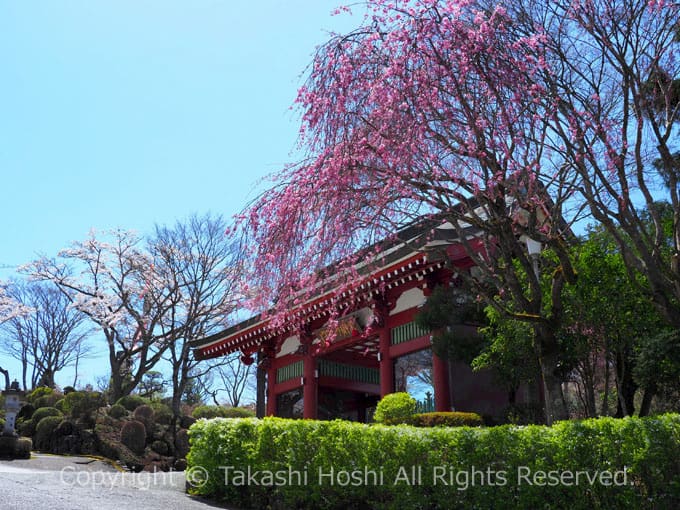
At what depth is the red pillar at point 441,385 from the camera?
13117 millimetres

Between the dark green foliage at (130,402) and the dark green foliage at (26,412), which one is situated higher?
the dark green foliage at (130,402)

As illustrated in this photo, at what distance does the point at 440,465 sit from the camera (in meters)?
7.86

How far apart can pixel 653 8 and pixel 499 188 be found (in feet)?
9.16

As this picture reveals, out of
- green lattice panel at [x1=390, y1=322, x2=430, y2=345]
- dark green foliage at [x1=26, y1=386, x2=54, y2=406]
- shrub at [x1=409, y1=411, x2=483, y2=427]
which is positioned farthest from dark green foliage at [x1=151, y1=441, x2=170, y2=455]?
shrub at [x1=409, y1=411, x2=483, y2=427]

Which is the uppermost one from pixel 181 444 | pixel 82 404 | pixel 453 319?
pixel 453 319

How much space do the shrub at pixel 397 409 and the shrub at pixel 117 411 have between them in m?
15.8

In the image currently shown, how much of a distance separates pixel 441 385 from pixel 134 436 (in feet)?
46.4

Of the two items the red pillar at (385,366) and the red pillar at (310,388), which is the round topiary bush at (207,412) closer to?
the red pillar at (310,388)

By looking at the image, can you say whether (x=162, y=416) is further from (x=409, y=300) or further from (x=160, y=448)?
(x=409, y=300)

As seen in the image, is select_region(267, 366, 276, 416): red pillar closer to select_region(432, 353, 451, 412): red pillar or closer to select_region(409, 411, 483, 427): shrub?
select_region(432, 353, 451, 412): red pillar

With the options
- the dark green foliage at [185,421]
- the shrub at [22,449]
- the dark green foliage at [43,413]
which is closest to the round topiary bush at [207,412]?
the dark green foliage at [185,421]

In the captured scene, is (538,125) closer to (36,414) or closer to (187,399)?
(36,414)

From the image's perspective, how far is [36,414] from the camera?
25328 mm

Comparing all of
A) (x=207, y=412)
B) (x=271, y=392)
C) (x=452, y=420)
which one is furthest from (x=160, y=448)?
(x=452, y=420)
